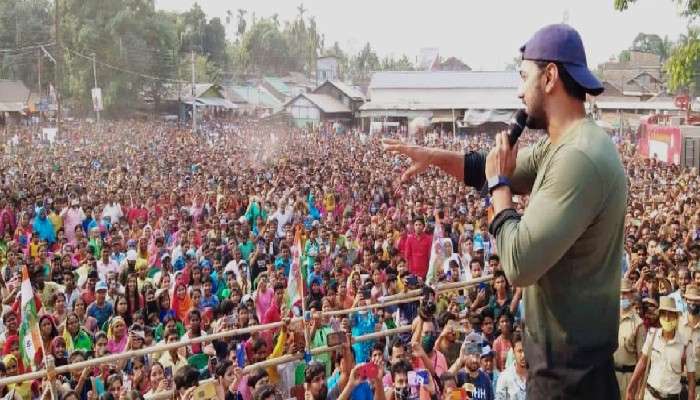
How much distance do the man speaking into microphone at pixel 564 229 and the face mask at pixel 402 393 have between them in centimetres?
372

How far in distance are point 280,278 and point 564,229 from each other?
7.20 m

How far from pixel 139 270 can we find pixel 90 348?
2.91 metres

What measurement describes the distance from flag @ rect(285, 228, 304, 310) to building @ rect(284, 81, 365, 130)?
45.0m

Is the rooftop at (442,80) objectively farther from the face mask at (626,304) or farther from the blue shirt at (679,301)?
the face mask at (626,304)

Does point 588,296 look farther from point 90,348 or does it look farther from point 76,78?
point 76,78

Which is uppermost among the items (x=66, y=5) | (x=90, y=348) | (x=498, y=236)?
(x=66, y=5)

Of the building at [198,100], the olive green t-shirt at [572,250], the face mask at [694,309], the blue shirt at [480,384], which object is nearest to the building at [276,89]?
the building at [198,100]

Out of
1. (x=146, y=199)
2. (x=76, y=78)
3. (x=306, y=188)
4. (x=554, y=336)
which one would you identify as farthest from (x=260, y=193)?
(x=76, y=78)

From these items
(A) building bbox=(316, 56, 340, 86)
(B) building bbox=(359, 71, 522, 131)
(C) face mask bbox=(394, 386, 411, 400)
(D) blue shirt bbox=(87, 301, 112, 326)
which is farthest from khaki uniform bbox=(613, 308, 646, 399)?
(A) building bbox=(316, 56, 340, 86)

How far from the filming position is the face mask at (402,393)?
5484mm

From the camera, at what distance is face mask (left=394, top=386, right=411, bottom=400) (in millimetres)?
5484

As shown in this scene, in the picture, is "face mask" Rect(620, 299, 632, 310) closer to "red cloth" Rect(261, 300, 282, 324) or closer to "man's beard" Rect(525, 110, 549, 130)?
"red cloth" Rect(261, 300, 282, 324)

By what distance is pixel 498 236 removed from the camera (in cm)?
168

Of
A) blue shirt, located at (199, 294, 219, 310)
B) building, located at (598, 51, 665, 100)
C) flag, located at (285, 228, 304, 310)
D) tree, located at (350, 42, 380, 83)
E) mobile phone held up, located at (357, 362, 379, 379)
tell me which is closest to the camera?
mobile phone held up, located at (357, 362, 379, 379)
